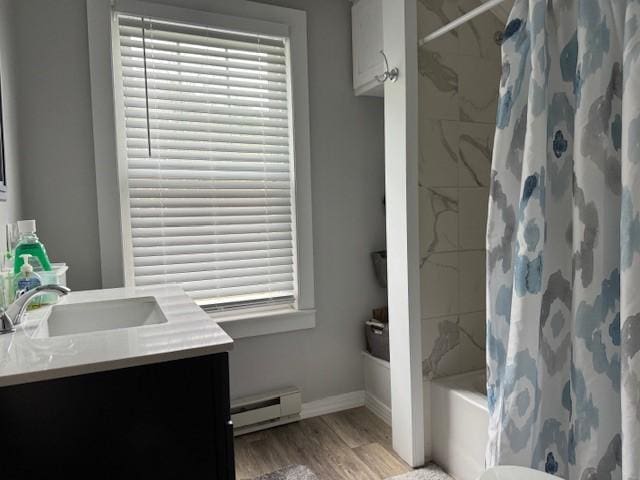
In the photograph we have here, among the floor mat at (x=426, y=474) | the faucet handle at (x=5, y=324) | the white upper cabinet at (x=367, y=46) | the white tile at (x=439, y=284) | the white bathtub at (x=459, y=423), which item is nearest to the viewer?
the faucet handle at (x=5, y=324)

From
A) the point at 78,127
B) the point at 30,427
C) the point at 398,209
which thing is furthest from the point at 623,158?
the point at 78,127

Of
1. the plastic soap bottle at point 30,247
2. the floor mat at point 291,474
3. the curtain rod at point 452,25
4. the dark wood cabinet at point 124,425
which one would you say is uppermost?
the curtain rod at point 452,25

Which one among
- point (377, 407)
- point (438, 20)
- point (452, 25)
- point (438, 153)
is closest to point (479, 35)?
point (438, 20)

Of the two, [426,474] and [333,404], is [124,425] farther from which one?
[333,404]

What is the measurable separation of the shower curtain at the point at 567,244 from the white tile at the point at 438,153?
587mm

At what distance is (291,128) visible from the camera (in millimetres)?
2283

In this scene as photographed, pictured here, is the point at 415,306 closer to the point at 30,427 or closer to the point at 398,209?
the point at 398,209

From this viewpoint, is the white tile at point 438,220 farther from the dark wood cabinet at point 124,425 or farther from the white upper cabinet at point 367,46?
the dark wood cabinet at point 124,425

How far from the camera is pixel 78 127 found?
1907mm

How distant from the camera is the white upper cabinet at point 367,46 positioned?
7.06 feet

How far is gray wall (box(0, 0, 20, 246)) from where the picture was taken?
1.55 m

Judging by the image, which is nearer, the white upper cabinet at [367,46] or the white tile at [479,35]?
the white tile at [479,35]

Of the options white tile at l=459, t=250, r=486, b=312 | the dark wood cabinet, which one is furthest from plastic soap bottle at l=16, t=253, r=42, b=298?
white tile at l=459, t=250, r=486, b=312

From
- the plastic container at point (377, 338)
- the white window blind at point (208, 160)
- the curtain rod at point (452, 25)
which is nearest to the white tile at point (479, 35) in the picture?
the curtain rod at point (452, 25)
